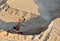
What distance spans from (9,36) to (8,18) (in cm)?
33

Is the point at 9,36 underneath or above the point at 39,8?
underneath

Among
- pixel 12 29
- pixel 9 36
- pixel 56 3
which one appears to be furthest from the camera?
pixel 56 3

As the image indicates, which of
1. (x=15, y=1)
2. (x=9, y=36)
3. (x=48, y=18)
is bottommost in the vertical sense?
(x=9, y=36)

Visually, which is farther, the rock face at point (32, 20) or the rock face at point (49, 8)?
the rock face at point (49, 8)

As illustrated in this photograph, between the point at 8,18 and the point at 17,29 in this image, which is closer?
the point at 17,29

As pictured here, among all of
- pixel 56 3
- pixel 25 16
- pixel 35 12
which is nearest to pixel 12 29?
pixel 25 16

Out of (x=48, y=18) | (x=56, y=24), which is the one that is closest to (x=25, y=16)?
(x=48, y=18)

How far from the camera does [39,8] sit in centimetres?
172

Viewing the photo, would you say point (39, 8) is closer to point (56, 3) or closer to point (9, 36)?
point (56, 3)

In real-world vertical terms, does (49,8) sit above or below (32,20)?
above

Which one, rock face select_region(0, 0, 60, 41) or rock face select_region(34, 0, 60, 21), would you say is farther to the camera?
rock face select_region(34, 0, 60, 21)

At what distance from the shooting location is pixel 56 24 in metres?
1.43

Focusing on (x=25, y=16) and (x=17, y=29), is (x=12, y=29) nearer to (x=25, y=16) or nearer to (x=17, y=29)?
(x=17, y=29)

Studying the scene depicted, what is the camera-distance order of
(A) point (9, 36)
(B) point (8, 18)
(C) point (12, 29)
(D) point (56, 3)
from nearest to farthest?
(A) point (9, 36)
(C) point (12, 29)
(B) point (8, 18)
(D) point (56, 3)
